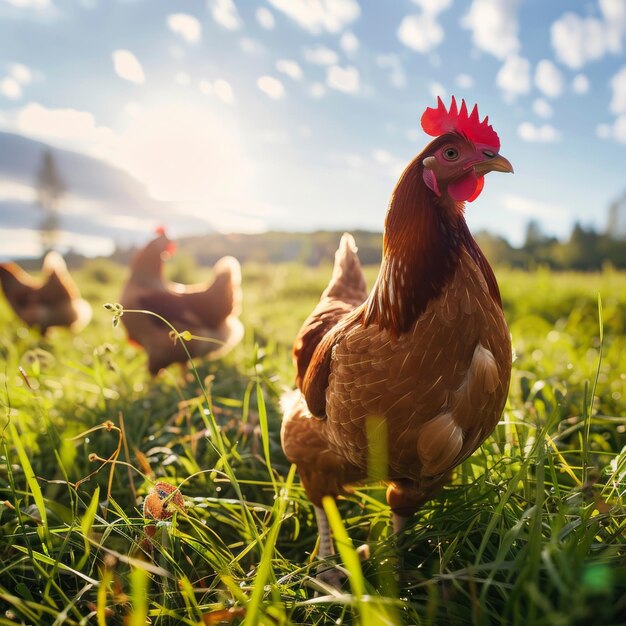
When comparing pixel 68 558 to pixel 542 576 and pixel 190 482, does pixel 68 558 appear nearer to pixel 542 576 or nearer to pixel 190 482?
pixel 190 482

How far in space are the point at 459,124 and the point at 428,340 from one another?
77 cm

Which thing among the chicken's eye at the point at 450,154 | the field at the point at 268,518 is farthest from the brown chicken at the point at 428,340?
the field at the point at 268,518

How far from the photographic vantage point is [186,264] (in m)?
16.1

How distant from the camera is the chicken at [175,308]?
4.09 metres

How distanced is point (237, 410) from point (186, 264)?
46.4ft

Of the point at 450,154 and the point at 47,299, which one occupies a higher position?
the point at 450,154

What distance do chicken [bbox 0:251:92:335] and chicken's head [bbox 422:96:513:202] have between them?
620 centimetres

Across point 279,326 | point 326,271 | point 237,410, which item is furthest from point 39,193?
point 237,410

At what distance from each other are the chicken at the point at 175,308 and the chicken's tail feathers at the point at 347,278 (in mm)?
2004

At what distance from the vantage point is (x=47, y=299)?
243 inches

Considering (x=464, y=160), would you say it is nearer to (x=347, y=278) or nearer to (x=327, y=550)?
(x=347, y=278)

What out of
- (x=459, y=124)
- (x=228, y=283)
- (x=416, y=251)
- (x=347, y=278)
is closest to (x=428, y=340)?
(x=416, y=251)

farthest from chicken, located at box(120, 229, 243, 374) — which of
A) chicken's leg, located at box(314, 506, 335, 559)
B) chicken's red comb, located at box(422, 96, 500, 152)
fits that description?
chicken's red comb, located at box(422, 96, 500, 152)

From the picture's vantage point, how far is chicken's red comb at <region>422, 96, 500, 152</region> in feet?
4.82
